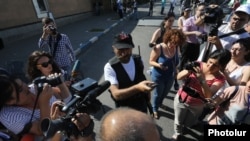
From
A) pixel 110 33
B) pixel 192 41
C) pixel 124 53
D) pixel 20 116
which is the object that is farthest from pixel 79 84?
pixel 110 33

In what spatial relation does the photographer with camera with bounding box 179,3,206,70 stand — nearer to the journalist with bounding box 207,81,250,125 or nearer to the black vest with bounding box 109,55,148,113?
the journalist with bounding box 207,81,250,125

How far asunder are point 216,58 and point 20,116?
88.3 inches

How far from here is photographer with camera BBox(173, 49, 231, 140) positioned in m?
2.54

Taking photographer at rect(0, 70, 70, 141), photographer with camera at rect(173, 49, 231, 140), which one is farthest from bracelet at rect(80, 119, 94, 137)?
photographer with camera at rect(173, 49, 231, 140)

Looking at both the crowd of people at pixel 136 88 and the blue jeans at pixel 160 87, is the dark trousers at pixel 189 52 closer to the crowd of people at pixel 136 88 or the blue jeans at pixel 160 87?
the crowd of people at pixel 136 88

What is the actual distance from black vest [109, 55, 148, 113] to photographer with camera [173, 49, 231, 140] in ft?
1.89

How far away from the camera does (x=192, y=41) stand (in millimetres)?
4535

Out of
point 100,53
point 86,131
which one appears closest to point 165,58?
point 86,131

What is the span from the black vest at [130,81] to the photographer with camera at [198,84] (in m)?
0.58

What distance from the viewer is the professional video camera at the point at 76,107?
4.48 feet

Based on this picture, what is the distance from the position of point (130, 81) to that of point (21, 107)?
3.87 feet

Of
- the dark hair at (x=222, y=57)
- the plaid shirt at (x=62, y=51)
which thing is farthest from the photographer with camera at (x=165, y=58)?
the plaid shirt at (x=62, y=51)

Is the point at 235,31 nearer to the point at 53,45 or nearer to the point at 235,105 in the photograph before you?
the point at 235,105

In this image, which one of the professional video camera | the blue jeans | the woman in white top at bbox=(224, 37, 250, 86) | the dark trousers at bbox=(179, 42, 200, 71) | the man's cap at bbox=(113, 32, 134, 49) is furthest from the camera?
the dark trousers at bbox=(179, 42, 200, 71)
